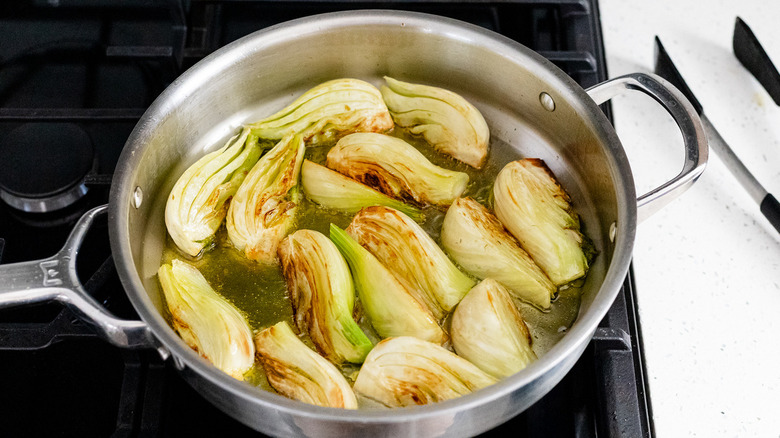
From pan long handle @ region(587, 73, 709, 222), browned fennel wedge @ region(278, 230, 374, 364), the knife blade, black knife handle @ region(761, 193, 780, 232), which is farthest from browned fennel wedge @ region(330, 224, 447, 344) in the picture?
the knife blade

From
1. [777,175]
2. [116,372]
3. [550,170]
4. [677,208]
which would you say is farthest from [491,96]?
[116,372]

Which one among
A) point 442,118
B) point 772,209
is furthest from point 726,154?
point 442,118

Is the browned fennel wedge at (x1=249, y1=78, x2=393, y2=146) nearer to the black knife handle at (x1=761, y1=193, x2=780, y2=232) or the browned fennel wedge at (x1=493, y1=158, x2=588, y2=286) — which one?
the browned fennel wedge at (x1=493, y1=158, x2=588, y2=286)

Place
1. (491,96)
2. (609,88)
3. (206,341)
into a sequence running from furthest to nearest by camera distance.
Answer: (491,96)
(609,88)
(206,341)

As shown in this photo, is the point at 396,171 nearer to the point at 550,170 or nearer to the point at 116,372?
the point at 550,170

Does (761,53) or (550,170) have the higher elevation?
(761,53)

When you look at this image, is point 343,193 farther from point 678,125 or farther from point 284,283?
point 678,125
